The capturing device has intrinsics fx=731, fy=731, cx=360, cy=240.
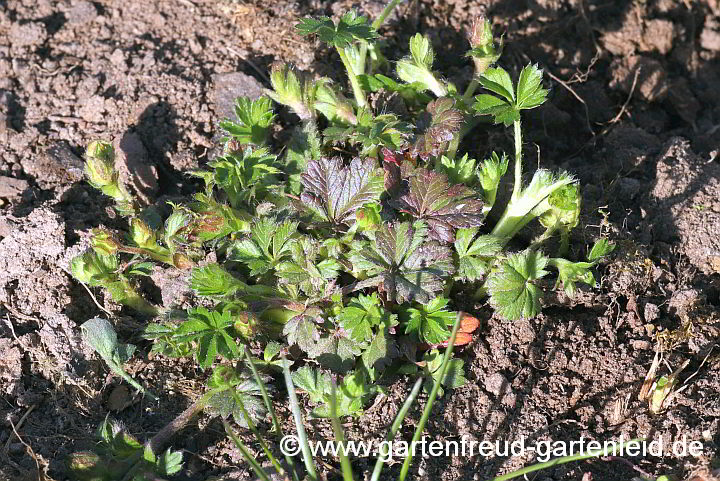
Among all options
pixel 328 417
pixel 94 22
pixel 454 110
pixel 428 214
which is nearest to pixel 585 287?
pixel 428 214

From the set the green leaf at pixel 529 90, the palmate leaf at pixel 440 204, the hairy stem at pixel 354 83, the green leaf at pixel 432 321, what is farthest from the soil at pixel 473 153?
the green leaf at pixel 529 90

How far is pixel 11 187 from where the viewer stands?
3.12 meters

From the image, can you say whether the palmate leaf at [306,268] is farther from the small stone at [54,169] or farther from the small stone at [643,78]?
the small stone at [643,78]

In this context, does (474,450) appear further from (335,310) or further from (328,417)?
(335,310)

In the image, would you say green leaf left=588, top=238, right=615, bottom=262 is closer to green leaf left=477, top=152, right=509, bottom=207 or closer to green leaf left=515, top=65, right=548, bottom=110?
green leaf left=477, top=152, right=509, bottom=207

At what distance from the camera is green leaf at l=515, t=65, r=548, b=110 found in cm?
271

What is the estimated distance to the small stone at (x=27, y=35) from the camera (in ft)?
11.6

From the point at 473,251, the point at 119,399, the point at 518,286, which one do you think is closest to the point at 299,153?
the point at 473,251

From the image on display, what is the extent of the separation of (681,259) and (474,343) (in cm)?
95

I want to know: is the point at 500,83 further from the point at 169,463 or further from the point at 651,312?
the point at 169,463

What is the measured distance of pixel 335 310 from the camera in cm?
267

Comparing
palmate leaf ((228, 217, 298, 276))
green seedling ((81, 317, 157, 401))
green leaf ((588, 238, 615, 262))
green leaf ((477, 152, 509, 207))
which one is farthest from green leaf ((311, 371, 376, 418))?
green leaf ((588, 238, 615, 262))

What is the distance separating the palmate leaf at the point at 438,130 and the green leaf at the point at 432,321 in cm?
59

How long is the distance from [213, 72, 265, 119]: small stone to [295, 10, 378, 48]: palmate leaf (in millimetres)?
531
